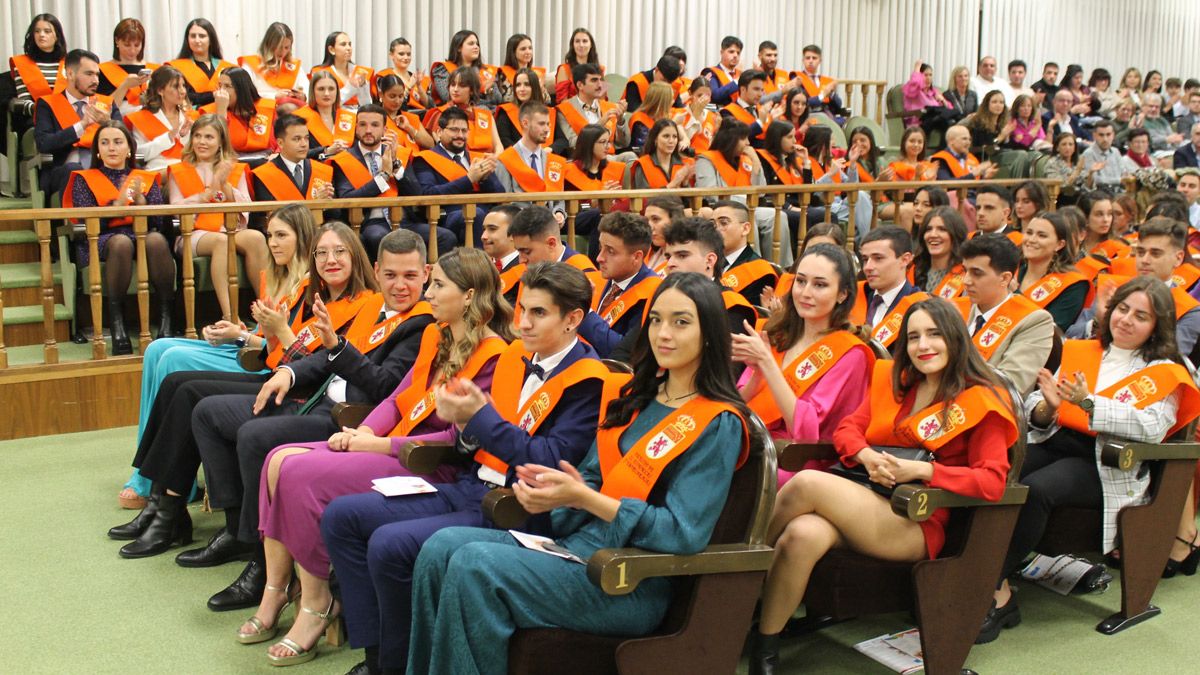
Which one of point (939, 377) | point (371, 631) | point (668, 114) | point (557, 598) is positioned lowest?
point (371, 631)

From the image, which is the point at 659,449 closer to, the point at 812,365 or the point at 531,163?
the point at 812,365

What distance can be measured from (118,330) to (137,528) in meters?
1.69

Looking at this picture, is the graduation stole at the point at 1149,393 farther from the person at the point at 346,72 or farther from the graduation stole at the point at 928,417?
the person at the point at 346,72

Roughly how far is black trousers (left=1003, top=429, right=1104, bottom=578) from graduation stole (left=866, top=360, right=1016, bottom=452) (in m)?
0.49

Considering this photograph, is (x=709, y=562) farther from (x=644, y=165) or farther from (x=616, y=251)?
(x=644, y=165)

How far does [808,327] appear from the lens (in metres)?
3.47

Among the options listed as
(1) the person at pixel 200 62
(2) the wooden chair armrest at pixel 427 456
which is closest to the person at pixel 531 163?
(1) the person at pixel 200 62

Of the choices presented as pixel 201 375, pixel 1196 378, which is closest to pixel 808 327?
pixel 1196 378

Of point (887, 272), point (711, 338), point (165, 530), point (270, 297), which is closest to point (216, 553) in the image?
point (165, 530)

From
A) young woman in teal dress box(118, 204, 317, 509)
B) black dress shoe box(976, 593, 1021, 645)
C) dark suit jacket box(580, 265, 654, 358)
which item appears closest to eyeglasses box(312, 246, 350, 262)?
young woman in teal dress box(118, 204, 317, 509)

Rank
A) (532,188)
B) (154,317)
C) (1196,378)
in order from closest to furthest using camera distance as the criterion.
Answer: (1196,378) < (154,317) < (532,188)

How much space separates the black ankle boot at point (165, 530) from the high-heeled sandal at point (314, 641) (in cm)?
95

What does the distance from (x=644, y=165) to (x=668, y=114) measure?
4.32 feet

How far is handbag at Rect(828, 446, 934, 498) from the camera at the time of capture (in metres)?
2.96
